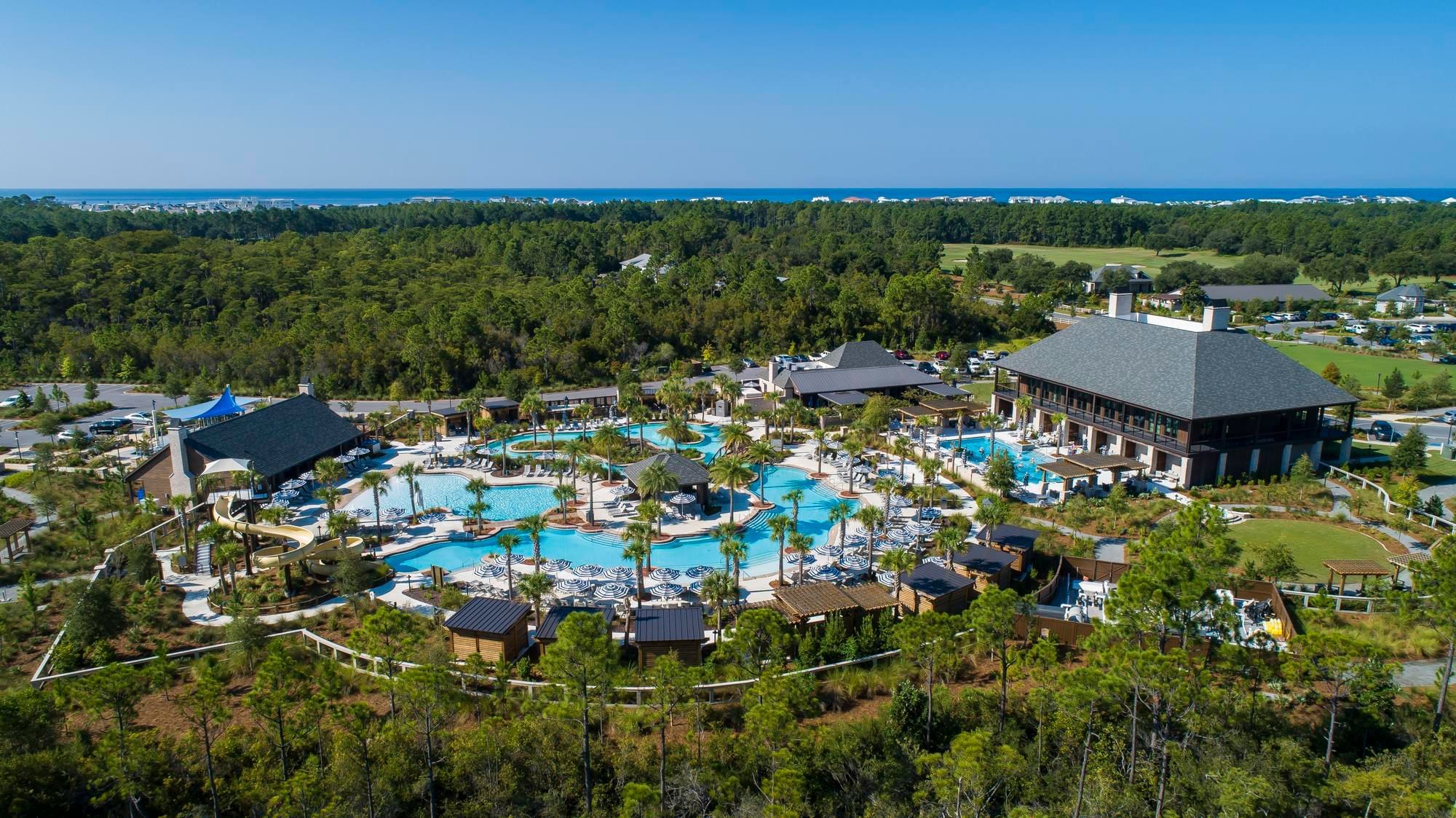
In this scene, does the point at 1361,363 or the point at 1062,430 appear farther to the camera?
the point at 1361,363

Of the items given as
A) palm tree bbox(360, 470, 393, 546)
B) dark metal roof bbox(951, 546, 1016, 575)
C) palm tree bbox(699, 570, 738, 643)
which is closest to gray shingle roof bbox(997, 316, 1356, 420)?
dark metal roof bbox(951, 546, 1016, 575)

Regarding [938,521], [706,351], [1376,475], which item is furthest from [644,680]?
[706,351]

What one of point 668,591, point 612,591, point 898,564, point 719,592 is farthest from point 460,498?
point 898,564

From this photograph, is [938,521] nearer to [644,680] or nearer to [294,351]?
[644,680]

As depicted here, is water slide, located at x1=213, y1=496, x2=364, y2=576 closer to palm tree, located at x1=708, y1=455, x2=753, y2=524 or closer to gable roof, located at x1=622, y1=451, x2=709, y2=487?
gable roof, located at x1=622, y1=451, x2=709, y2=487

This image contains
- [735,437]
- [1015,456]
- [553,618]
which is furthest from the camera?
[1015,456]

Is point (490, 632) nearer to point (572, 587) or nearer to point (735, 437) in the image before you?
point (572, 587)
